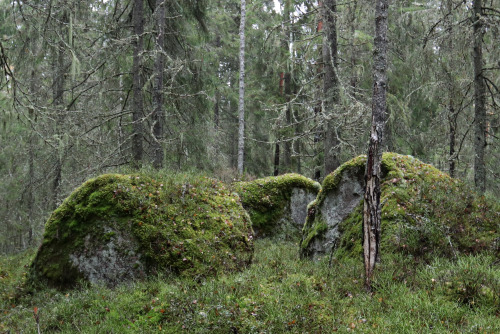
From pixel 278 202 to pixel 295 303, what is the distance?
23.0 ft

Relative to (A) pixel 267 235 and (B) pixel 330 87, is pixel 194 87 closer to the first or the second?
(B) pixel 330 87

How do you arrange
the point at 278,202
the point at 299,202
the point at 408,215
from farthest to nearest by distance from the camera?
the point at 299,202, the point at 278,202, the point at 408,215

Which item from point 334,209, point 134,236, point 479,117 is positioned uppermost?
point 479,117

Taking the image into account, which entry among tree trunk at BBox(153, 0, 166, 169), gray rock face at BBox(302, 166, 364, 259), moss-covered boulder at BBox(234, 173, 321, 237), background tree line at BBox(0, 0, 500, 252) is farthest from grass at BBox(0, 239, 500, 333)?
tree trunk at BBox(153, 0, 166, 169)

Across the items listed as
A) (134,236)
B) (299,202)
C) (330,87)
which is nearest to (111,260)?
(134,236)

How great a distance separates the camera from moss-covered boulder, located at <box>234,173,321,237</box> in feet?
35.2

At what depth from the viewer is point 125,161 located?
10523 mm

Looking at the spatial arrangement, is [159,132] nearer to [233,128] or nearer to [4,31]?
[4,31]

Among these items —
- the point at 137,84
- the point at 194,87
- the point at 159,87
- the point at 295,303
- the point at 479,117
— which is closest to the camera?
the point at 295,303

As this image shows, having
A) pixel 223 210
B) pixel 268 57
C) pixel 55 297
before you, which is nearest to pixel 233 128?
pixel 268 57

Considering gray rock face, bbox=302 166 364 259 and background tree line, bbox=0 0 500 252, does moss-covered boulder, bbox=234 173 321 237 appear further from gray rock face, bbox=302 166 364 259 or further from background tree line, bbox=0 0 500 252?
gray rock face, bbox=302 166 364 259

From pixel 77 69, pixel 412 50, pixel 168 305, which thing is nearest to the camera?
pixel 168 305

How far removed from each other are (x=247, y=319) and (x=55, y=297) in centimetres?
355

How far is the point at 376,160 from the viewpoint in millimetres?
4785
